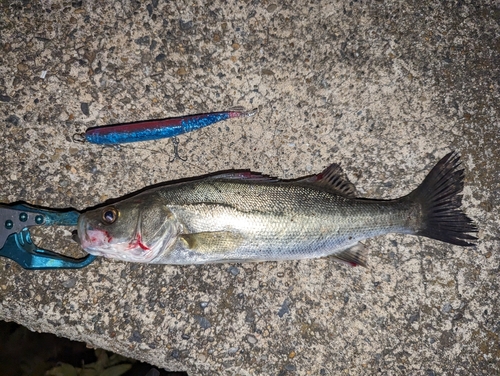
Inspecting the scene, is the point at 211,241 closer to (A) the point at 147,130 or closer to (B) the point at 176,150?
(B) the point at 176,150

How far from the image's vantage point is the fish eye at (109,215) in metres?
→ 2.31

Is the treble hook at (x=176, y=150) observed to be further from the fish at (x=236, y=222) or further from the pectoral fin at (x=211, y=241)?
the pectoral fin at (x=211, y=241)

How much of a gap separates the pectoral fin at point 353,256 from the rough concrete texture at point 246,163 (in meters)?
0.23

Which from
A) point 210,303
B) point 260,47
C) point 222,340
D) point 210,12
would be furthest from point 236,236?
point 210,12

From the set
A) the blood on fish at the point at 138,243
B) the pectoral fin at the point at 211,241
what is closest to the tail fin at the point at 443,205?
the pectoral fin at the point at 211,241

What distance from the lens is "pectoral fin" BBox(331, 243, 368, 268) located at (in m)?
2.64

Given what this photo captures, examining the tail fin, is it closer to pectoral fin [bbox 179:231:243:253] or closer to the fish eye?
pectoral fin [bbox 179:231:243:253]

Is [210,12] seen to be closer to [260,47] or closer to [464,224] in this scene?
[260,47]

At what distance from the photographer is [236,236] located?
92.5 inches

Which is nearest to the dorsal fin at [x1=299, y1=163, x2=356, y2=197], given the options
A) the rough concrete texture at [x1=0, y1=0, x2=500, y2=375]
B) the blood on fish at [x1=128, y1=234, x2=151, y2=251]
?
the rough concrete texture at [x1=0, y1=0, x2=500, y2=375]

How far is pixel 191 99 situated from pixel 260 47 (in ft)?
2.35

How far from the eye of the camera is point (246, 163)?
2885mm

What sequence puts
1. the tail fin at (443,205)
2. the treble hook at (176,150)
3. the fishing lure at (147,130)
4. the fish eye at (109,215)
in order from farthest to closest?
1. the treble hook at (176,150)
2. the fishing lure at (147,130)
3. the tail fin at (443,205)
4. the fish eye at (109,215)

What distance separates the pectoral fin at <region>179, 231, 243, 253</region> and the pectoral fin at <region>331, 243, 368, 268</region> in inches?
32.0
